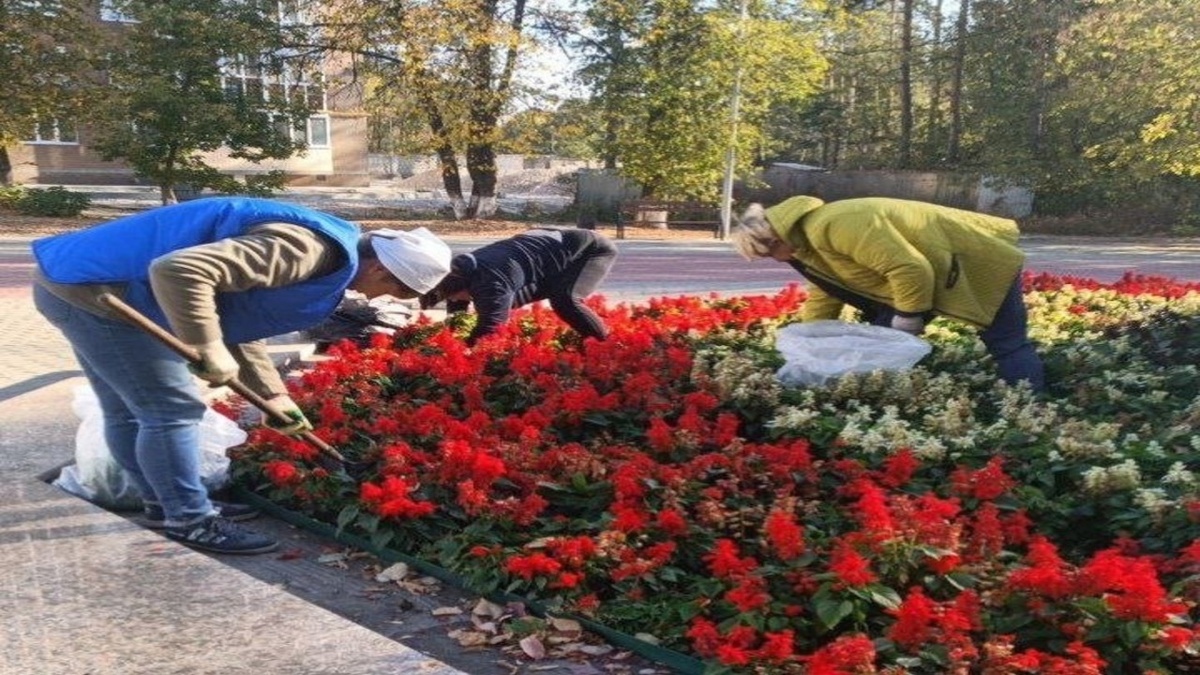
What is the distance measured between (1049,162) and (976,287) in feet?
77.0

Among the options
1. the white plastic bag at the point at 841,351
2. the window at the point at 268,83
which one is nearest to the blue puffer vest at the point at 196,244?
the white plastic bag at the point at 841,351

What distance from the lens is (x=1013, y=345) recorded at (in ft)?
15.9

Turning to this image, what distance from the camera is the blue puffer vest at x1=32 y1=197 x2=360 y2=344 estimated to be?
291 cm

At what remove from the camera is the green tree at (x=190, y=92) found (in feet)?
67.9

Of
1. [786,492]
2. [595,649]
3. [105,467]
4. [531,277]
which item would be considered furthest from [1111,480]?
[105,467]

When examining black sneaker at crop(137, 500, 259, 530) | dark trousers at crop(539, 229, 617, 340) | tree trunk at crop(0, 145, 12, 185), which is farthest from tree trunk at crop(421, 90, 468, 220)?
black sneaker at crop(137, 500, 259, 530)

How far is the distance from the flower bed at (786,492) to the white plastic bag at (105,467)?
130 millimetres

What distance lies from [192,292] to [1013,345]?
368 cm

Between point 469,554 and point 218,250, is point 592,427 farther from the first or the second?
point 218,250

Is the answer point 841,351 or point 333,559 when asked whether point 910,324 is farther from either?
point 333,559

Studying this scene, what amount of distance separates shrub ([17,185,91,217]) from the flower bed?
1755cm

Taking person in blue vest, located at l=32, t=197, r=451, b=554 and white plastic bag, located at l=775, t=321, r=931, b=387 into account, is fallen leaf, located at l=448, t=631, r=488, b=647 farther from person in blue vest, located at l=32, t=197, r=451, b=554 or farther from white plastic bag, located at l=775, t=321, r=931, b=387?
white plastic bag, located at l=775, t=321, r=931, b=387

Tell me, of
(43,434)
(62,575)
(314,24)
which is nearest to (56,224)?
(314,24)

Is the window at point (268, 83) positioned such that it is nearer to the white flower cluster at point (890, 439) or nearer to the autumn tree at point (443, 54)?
the autumn tree at point (443, 54)
